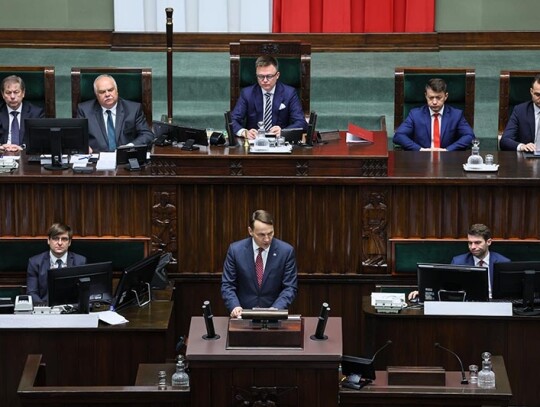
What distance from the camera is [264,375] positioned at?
6.96m

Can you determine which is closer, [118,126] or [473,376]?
[473,376]

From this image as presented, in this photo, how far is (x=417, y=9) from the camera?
12.6 metres

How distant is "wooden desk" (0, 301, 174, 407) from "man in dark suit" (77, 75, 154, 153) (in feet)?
6.84

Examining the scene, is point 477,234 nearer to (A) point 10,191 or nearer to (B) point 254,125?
(B) point 254,125

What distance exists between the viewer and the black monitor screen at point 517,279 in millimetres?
8508

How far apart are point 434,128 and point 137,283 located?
8.91ft

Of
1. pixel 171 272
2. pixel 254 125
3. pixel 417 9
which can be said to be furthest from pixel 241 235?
pixel 417 9

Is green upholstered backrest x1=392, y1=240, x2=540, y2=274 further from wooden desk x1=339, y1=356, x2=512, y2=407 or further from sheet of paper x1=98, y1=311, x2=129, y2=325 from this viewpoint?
wooden desk x1=339, y1=356, x2=512, y2=407

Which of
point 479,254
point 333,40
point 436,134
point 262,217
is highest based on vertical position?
point 333,40

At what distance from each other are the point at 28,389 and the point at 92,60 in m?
5.45

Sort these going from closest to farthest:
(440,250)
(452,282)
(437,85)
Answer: (452,282)
(440,250)
(437,85)

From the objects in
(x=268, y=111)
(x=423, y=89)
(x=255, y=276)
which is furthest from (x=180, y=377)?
(x=423, y=89)

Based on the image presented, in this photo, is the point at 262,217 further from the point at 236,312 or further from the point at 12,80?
the point at 12,80

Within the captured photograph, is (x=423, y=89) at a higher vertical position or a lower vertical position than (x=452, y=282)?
higher
